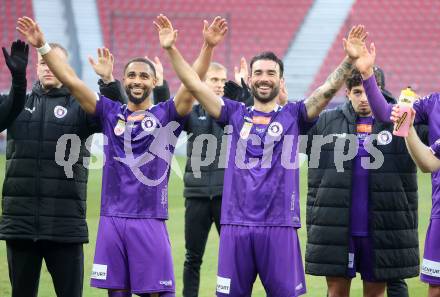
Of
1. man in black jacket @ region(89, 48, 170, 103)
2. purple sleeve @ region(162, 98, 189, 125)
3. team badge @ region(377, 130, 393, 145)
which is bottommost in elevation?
team badge @ region(377, 130, 393, 145)

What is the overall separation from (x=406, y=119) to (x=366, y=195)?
47.4 inches

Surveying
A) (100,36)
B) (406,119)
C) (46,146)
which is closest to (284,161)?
(406,119)

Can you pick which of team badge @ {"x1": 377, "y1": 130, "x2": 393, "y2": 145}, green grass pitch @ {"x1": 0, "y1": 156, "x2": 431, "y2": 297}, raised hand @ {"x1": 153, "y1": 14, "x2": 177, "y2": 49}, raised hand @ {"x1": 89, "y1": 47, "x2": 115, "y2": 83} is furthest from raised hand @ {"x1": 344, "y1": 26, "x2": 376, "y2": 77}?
green grass pitch @ {"x1": 0, "y1": 156, "x2": 431, "y2": 297}

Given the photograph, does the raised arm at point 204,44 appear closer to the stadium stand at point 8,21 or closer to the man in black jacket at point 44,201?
the man in black jacket at point 44,201

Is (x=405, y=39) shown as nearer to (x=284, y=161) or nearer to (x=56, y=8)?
(x=56, y=8)

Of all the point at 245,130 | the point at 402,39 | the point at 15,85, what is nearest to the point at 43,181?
the point at 15,85

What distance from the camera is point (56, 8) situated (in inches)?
782

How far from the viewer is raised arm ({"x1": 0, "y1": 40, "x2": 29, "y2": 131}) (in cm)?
564

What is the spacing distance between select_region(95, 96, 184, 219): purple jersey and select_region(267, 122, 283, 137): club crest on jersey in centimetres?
61

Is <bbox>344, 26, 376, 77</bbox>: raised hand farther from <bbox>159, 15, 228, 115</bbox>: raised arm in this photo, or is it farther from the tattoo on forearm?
<bbox>159, 15, 228, 115</bbox>: raised arm

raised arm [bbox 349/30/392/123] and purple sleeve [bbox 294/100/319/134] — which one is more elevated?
raised arm [bbox 349/30/392/123]

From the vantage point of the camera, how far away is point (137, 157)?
18.2 feet

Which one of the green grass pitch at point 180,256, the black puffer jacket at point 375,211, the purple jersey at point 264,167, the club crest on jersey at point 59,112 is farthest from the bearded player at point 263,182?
the green grass pitch at point 180,256

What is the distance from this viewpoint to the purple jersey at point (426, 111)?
5539 mm
